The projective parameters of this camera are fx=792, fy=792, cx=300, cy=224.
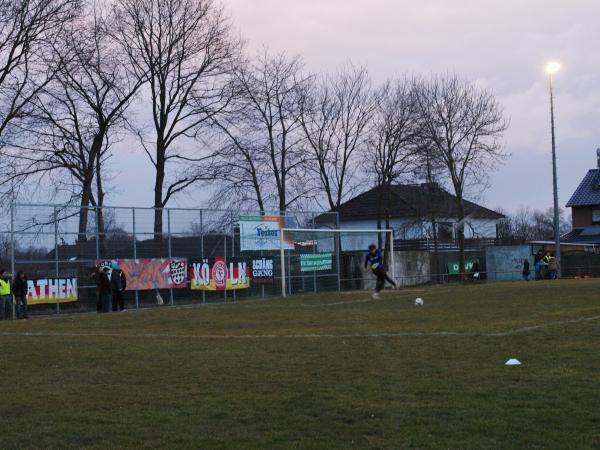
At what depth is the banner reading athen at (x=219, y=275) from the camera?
31250 millimetres

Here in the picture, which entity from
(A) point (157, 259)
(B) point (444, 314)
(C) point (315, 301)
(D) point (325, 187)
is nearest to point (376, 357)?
(B) point (444, 314)

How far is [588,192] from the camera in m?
74.1

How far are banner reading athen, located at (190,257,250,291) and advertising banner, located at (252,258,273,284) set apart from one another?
391 mm

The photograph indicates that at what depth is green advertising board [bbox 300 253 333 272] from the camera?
35750 mm

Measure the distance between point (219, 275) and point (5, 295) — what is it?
9517 mm

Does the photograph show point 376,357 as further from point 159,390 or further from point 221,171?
point 221,171

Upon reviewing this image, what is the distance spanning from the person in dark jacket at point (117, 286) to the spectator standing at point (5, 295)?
3460 millimetres

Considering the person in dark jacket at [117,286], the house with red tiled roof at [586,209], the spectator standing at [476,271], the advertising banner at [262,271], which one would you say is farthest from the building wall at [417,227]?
the person in dark jacket at [117,286]

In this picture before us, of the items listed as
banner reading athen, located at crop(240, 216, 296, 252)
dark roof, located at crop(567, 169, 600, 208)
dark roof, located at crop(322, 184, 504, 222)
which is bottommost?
banner reading athen, located at crop(240, 216, 296, 252)

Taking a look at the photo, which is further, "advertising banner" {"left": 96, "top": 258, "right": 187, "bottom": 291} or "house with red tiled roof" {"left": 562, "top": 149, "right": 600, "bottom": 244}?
"house with red tiled roof" {"left": 562, "top": 149, "right": 600, "bottom": 244}

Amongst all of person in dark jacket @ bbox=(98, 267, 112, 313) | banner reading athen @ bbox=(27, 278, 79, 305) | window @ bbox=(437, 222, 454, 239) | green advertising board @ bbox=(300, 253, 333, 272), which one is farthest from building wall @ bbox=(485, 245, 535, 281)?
banner reading athen @ bbox=(27, 278, 79, 305)

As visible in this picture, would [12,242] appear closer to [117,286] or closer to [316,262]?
[117,286]

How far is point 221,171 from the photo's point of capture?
4053 cm

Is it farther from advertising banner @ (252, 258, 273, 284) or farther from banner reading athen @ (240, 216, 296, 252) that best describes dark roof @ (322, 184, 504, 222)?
advertising banner @ (252, 258, 273, 284)
